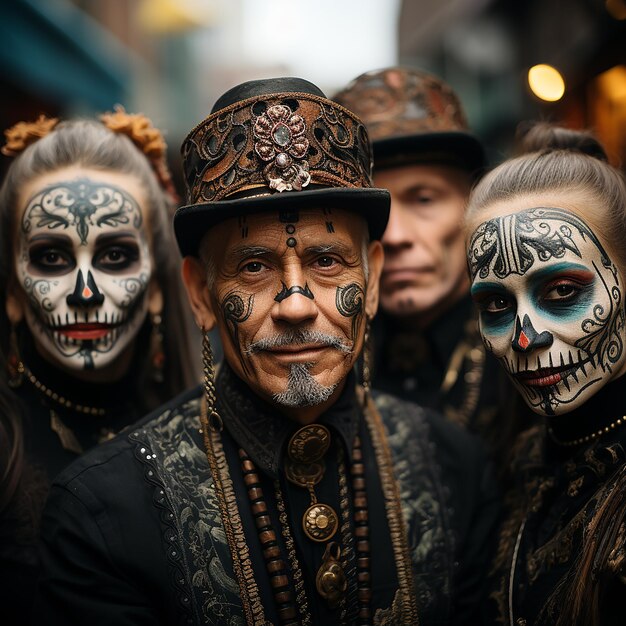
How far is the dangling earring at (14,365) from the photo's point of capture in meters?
3.46

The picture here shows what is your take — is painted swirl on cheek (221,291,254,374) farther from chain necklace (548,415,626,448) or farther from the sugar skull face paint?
chain necklace (548,415,626,448)

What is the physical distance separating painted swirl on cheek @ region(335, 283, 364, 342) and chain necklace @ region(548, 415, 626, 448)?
0.84 m

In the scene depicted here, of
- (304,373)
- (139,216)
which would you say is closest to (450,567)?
(304,373)

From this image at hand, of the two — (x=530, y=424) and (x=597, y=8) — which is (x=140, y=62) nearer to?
(x=597, y=8)

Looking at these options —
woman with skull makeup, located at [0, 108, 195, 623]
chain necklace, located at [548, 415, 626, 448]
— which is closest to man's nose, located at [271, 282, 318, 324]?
woman with skull makeup, located at [0, 108, 195, 623]

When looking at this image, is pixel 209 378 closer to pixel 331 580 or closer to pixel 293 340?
pixel 293 340

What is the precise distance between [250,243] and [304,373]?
0.49 metres

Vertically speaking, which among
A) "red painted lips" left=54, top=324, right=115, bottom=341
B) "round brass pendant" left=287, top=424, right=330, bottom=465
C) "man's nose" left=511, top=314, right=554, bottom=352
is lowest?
"round brass pendant" left=287, top=424, right=330, bottom=465

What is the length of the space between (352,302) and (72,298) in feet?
3.88

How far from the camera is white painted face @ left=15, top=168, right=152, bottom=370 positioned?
10.7ft

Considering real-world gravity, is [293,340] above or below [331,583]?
above

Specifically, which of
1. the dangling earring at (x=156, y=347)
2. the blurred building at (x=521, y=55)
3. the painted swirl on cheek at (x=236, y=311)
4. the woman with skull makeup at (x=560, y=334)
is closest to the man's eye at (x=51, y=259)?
the dangling earring at (x=156, y=347)

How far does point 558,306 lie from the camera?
263cm

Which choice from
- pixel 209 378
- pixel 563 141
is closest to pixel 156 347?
pixel 209 378
